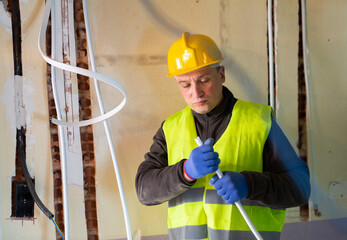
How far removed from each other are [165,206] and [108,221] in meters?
0.26

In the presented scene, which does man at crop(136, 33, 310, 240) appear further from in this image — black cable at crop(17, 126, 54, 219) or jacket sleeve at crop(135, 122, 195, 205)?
black cable at crop(17, 126, 54, 219)

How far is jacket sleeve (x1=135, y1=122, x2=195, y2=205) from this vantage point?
1.17 meters

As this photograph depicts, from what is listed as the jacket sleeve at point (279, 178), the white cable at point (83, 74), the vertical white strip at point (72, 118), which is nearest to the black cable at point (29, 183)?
the vertical white strip at point (72, 118)

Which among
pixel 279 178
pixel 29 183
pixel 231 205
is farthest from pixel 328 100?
pixel 29 183

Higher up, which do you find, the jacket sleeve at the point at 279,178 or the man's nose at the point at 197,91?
the man's nose at the point at 197,91

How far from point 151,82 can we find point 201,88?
0.43m

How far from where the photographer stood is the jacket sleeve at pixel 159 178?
1166 mm

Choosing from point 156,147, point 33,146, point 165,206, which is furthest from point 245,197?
point 33,146

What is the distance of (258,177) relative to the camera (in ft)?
3.75

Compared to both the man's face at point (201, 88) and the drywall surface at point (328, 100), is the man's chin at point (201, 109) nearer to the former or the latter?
the man's face at point (201, 88)

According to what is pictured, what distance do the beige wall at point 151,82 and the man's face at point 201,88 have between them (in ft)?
1.28

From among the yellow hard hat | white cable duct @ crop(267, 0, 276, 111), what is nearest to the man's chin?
the yellow hard hat

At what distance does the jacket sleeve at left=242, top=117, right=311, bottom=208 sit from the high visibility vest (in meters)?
0.03

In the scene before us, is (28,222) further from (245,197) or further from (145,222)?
(245,197)
